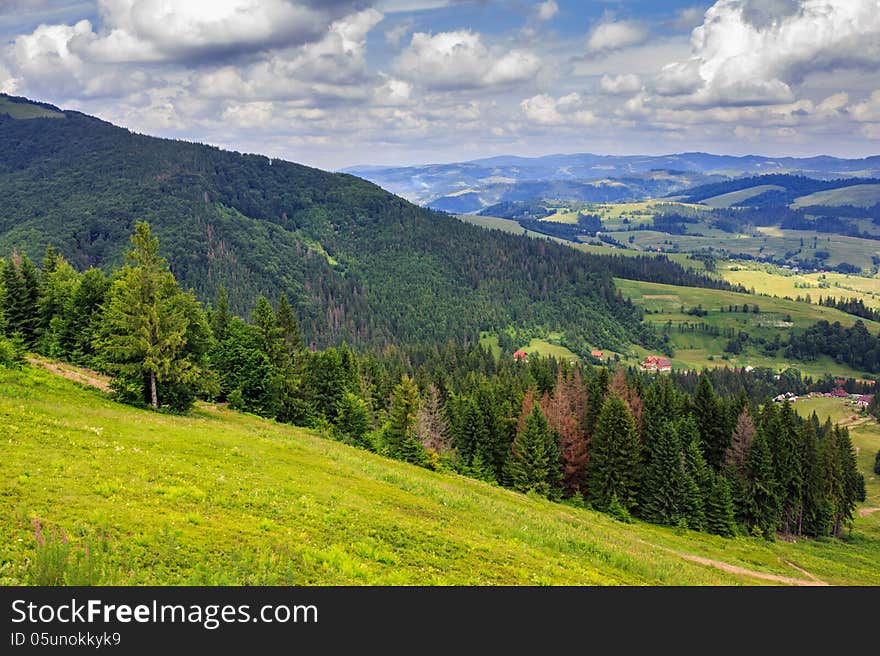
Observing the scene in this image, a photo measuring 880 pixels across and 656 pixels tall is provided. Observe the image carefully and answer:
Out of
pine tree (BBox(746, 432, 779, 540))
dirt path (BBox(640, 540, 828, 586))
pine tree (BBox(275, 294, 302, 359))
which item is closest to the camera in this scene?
dirt path (BBox(640, 540, 828, 586))

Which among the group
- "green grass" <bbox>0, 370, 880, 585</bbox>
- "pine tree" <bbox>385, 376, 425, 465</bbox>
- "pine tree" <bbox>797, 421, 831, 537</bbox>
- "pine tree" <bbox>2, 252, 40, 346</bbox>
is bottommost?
"pine tree" <bbox>797, 421, 831, 537</bbox>

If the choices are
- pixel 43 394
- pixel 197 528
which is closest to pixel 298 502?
pixel 197 528

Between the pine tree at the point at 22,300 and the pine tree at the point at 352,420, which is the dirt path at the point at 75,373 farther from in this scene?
the pine tree at the point at 352,420

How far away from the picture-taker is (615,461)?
74.4 meters

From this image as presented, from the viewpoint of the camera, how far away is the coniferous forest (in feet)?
→ 153

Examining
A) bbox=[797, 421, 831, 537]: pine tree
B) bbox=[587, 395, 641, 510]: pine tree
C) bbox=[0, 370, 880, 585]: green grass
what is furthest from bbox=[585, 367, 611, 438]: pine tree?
bbox=[0, 370, 880, 585]: green grass

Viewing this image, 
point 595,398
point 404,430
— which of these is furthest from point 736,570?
point 595,398

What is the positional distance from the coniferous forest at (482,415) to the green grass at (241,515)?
8.79 meters

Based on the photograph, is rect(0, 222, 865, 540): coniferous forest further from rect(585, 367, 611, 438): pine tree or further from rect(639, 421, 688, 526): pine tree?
rect(585, 367, 611, 438): pine tree

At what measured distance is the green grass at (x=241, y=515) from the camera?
16.4 m

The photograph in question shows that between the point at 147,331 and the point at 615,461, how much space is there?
193ft

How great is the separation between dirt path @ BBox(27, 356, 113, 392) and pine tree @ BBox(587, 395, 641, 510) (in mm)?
58844

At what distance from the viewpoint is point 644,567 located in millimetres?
28672

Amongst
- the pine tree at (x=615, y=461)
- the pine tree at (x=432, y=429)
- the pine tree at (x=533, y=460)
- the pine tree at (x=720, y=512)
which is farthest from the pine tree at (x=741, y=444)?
the pine tree at (x=432, y=429)
